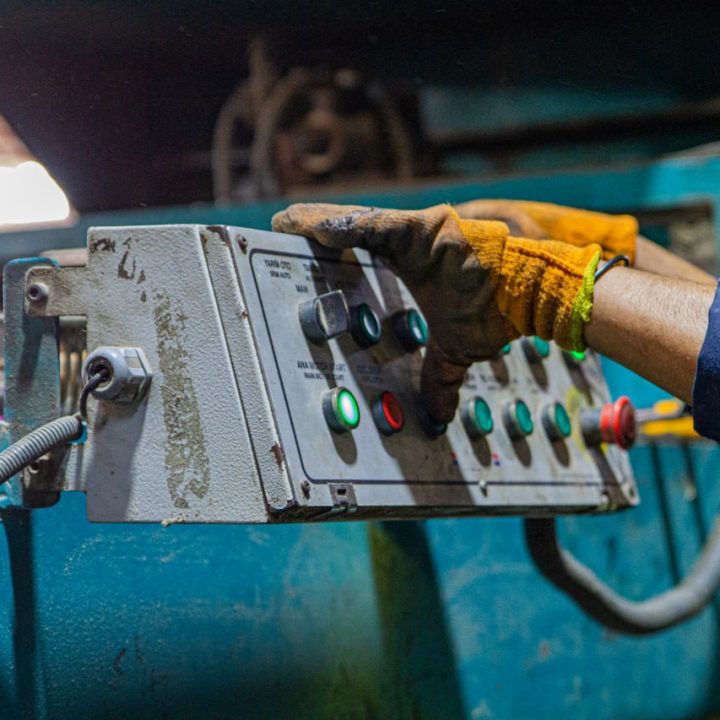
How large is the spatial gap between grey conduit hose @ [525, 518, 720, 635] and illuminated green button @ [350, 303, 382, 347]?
0.53 meters

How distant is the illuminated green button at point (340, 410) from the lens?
2.80 feet

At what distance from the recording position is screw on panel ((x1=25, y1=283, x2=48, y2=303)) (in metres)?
0.88

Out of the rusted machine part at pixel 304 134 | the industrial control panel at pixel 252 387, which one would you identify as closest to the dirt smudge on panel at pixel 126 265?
the industrial control panel at pixel 252 387

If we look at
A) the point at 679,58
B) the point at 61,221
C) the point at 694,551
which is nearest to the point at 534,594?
the point at 694,551

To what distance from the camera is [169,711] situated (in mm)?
924

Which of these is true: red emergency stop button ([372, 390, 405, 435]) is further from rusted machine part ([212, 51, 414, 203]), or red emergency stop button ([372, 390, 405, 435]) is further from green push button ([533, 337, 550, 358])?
rusted machine part ([212, 51, 414, 203])

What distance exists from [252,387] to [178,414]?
0.21 ft

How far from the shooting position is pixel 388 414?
92 cm

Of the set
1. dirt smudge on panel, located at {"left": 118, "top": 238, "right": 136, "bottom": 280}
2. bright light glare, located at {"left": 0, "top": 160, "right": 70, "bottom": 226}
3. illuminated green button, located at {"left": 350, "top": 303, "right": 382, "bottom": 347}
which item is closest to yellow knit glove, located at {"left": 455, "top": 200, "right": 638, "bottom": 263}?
Result: illuminated green button, located at {"left": 350, "top": 303, "right": 382, "bottom": 347}

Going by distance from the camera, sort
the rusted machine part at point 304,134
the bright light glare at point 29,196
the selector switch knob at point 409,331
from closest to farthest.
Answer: the selector switch knob at point 409,331 → the bright light glare at point 29,196 → the rusted machine part at point 304,134

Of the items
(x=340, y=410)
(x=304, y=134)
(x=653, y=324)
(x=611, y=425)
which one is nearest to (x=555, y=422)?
(x=611, y=425)

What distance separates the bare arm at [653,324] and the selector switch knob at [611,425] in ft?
0.74

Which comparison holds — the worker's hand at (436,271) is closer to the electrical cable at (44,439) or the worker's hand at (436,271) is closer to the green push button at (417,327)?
the green push button at (417,327)

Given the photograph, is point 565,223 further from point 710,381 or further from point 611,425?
point 710,381
